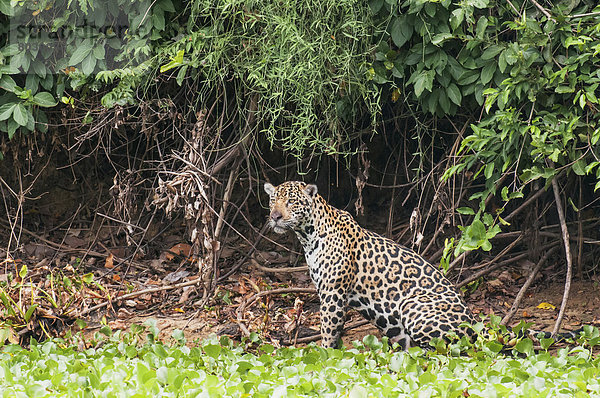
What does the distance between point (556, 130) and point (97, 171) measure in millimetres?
4917

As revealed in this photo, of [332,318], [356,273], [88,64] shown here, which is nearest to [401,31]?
[356,273]

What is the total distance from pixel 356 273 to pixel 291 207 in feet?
2.17

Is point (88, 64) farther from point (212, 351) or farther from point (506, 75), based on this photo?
point (506, 75)

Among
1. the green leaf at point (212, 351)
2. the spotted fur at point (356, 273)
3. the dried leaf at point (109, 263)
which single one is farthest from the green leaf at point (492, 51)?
the dried leaf at point (109, 263)

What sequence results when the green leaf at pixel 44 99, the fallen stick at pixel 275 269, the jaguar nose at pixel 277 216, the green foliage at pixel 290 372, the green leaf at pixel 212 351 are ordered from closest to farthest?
1. the green foliage at pixel 290 372
2. the green leaf at pixel 212 351
3. the jaguar nose at pixel 277 216
4. the green leaf at pixel 44 99
5. the fallen stick at pixel 275 269

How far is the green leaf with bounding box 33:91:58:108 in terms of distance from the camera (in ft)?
21.4

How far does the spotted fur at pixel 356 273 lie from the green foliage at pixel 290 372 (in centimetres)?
28

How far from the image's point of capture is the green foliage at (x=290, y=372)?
13.1 ft

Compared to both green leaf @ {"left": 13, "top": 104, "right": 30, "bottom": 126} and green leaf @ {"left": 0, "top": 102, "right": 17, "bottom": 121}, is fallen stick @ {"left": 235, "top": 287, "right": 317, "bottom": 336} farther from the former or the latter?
green leaf @ {"left": 0, "top": 102, "right": 17, "bottom": 121}

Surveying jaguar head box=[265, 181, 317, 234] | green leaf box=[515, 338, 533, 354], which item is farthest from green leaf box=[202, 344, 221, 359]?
green leaf box=[515, 338, 533, 354]

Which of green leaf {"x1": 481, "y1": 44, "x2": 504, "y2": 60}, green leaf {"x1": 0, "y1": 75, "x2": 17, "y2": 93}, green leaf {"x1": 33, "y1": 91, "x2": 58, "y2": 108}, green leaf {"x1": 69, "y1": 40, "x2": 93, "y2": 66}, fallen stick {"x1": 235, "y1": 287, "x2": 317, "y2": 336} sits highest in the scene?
green leaf {"x1": 481, "y1": 44, "x2": 504, "y2": 60}

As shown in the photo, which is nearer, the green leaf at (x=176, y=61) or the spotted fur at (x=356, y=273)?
the spotted fur at (x=356, y=273)

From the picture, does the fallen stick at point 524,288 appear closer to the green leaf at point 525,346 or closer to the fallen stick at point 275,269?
the green leaf at point 525,346

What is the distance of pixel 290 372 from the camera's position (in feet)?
14.3
